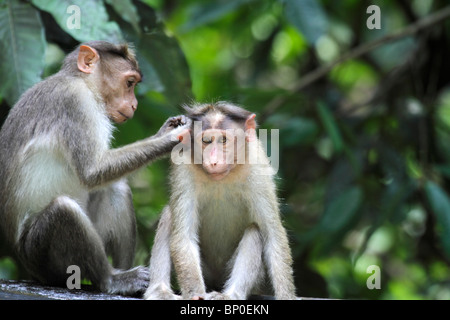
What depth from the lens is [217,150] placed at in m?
5.50

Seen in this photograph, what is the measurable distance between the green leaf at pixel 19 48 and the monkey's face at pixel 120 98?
0.76m

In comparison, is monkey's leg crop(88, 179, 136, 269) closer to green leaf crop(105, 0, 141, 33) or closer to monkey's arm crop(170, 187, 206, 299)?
monkey's arm crop(170, 187, 206, 299)

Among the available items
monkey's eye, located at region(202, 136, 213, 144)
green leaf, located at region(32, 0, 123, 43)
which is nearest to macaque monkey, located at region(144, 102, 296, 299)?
monkey's eye, located at region(202, 136, 213, 144)

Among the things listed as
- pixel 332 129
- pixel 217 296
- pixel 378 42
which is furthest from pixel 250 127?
pixel 378 42

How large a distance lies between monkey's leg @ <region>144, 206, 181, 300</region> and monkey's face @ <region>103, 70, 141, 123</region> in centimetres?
111

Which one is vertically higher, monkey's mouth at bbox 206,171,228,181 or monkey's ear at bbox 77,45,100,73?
monkey's ear at bbox 77,45,100,73

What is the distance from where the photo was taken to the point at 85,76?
6465 mm

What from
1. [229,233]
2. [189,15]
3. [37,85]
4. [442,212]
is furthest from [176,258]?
[189,15]

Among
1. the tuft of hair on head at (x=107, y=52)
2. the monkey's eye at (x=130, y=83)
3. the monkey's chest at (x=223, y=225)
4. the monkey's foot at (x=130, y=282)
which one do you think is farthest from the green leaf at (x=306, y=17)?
the monkey's foot at (x=130, y=282)

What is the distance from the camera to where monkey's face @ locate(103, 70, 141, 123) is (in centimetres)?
650

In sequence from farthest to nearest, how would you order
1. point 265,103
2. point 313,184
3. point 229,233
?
point 313,184 < point 265,103 < point 229,233

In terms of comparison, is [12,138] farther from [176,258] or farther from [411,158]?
[411,158]
